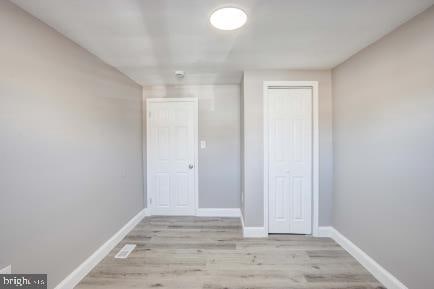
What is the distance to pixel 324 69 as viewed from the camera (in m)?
2.80

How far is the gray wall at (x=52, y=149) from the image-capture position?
1400 mm

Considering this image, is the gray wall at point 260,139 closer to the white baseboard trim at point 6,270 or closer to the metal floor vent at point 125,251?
the metal floor vent at point 125,251

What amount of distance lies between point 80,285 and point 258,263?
1808 millimetres

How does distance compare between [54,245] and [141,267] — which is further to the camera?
[141,267]

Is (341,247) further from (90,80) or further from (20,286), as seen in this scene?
(90,80)

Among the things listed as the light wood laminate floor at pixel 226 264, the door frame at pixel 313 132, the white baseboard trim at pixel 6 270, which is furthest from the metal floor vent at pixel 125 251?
the door frame at pixel 313 132

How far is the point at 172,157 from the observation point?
3650 mm

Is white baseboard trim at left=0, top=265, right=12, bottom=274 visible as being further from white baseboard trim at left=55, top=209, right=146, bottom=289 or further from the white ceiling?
the white ceiling

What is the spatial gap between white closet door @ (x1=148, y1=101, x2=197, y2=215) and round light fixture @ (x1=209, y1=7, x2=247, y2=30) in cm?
200

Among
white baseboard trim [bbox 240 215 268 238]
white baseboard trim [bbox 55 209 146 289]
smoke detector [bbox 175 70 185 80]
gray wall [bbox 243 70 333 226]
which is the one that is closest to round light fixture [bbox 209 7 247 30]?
gray wall [bbox 243 70 333 226]

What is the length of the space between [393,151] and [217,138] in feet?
7.89

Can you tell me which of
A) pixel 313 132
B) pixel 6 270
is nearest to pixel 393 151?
pixel 313 132

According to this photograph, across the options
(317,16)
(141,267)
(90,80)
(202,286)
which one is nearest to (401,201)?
(317,16)

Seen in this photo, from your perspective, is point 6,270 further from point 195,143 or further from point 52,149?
point 195,143
